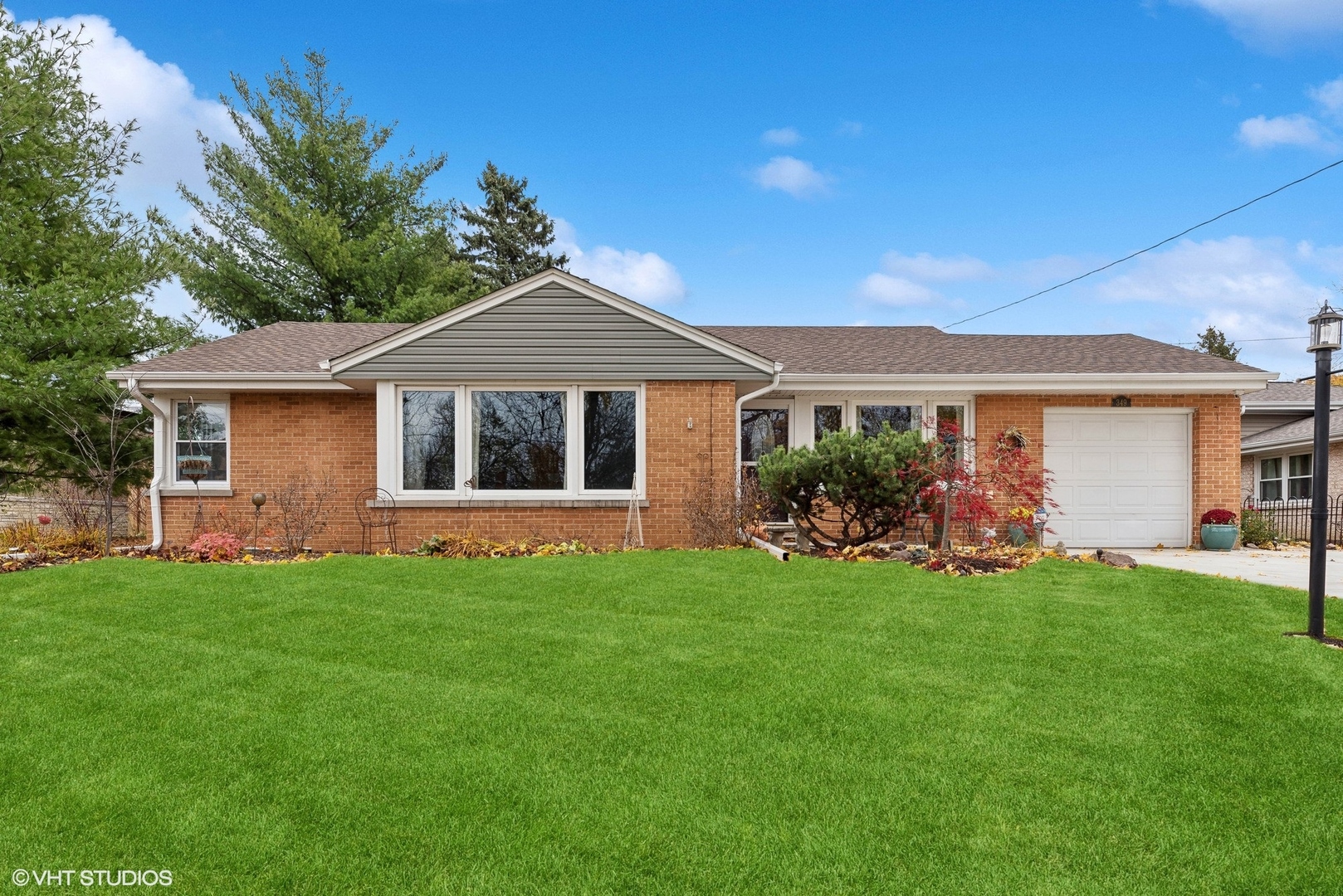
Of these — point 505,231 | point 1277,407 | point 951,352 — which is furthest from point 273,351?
point 505,231

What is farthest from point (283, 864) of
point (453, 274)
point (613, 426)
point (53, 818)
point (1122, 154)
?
point (453, 274)

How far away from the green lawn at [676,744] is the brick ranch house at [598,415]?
167 inches

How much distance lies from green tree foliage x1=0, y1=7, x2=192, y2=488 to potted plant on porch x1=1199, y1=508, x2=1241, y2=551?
743 inches

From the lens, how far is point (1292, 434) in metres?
17.6

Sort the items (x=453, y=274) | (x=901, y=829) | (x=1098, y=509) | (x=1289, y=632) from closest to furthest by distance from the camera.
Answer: (x=901, y=829)
(x=1289, y=632)
(x=1098, y=509)
(x=453, y=274)

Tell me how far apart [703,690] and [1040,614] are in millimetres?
3540

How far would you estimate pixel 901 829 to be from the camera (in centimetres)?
307

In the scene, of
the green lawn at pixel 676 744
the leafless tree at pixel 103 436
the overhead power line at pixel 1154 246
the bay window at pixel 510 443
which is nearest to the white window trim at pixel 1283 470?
the overhead power line at pixel 1154 246

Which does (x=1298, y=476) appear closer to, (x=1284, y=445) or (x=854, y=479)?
(x=1284, y=445)

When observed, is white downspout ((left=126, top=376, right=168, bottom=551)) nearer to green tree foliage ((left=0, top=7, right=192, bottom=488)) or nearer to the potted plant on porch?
green tree foliage ((left=0, top=7, right=192, bottom=488))

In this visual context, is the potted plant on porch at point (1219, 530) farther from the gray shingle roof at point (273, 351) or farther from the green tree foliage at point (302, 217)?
the green tree foliage at point (302, 217)

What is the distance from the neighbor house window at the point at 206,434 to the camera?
12.1 m

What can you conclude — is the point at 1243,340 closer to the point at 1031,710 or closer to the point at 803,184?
the point at 803,184

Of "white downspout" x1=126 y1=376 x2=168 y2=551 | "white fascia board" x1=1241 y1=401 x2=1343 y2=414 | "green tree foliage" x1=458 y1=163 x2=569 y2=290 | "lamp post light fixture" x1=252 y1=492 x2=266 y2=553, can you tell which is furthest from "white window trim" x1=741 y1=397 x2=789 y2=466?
"green tree foliage" x1=458 y1=163 x2=569 y2=290
